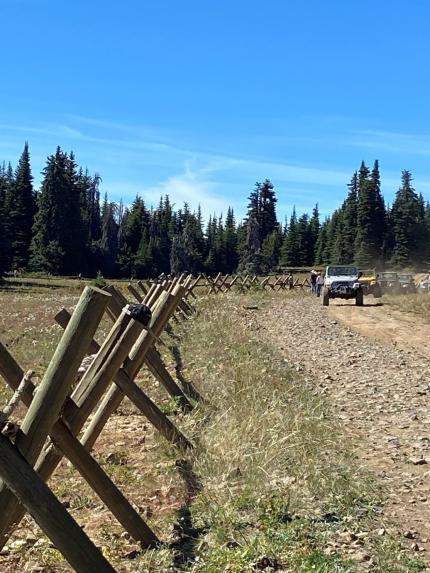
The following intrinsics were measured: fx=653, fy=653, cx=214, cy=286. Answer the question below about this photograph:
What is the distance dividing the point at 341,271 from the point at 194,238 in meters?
72.2

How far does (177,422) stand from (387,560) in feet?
11.8

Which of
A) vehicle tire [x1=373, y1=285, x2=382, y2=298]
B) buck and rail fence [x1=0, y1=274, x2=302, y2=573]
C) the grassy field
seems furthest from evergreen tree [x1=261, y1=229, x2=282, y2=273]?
buck and rail fence [x1=0, y1=274, x2=302, y2=573]

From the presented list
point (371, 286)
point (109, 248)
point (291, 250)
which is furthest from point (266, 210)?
point (371, 286)

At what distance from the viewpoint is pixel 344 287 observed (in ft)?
98.6

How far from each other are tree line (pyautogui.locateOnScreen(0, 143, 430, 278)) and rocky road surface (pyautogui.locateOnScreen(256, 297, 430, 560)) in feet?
173

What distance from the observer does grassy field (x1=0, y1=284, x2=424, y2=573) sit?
4.06 meters

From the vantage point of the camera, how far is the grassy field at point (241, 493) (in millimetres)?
4062

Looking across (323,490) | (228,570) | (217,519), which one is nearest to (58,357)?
(228,570)

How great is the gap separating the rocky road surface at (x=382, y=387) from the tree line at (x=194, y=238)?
52598 mm

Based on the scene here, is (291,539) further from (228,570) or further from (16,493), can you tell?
(16,493)

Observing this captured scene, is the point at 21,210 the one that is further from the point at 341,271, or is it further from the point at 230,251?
the point at 341,271

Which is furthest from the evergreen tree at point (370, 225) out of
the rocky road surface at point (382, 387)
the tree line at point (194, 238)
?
the rocky road surface at point (382, 387)

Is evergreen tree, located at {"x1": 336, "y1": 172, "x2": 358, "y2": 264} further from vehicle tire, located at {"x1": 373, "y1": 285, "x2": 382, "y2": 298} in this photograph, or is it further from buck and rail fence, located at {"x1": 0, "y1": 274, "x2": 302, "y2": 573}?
buck and rail fence, located at {"x1": 0, "y1": 274, "x2": 302, "y2": 573}

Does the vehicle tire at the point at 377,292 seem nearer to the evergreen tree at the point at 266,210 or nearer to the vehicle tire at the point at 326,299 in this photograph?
the vehicle tire at the point at 326,299
